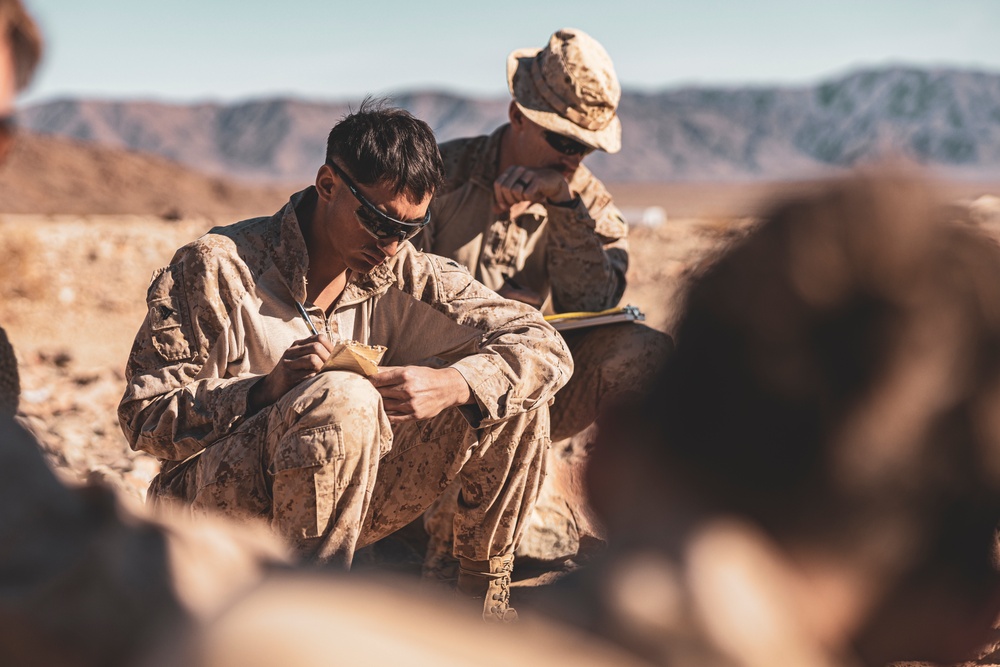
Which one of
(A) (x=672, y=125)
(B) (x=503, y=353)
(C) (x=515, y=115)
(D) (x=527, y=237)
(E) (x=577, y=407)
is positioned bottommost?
(A) (x=672, y=125)

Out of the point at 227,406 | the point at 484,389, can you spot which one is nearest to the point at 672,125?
the point at 484,389

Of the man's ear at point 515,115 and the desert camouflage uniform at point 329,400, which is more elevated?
the man's ear at point 515,115

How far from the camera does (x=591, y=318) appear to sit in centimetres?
474

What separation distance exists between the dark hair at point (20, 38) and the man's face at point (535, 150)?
3130 millimetres

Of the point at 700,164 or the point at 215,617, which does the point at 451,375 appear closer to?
the point at 215,617

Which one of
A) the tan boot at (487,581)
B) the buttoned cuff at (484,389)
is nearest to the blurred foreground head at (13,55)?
the buttoned cuff at (484,389)

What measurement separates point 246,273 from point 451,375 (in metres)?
0.69

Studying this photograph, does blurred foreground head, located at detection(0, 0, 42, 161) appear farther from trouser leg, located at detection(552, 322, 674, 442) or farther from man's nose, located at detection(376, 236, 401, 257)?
trouser leg, located at detection(552, 322, 674, 442)

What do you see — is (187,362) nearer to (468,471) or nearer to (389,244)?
(389,244)

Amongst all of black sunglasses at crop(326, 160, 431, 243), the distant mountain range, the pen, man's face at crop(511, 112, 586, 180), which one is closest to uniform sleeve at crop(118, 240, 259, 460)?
the pen

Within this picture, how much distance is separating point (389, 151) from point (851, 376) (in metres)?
2.44

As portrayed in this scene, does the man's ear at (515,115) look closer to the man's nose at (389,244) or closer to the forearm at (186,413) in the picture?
the man's nose at (389,244)

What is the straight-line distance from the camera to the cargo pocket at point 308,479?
10.2 ft

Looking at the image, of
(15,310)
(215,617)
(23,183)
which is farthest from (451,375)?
(23,183)
